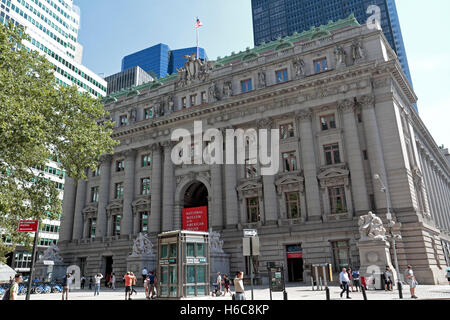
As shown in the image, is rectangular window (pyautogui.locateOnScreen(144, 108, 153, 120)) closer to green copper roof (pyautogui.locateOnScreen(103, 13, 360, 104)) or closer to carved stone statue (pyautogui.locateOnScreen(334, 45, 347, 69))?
green copper roof (pyautogui.locateOnScreen(103, 13, 360, 104))

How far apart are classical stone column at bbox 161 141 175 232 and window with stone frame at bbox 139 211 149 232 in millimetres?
3974

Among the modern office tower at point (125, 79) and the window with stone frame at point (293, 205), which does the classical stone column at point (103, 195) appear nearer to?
the window with stone frame at point (293, 205)

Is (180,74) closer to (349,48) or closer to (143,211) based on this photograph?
(143,211)

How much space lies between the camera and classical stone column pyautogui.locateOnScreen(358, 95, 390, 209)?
35.1 meters

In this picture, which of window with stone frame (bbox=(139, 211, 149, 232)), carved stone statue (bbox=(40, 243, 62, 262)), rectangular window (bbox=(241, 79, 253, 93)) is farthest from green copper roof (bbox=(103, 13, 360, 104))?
carved stone statue (bbox=(40, 243, 62, 262))

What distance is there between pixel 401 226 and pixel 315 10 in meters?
150

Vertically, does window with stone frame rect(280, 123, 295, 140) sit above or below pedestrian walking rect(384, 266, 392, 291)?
above

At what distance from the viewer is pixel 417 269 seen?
105 ft

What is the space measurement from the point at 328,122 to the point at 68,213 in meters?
42.2

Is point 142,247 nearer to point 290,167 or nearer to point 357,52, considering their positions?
point 290,167

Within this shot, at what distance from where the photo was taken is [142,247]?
1638 inches

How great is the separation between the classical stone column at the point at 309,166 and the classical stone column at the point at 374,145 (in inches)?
226

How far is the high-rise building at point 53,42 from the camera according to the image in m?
75.9
